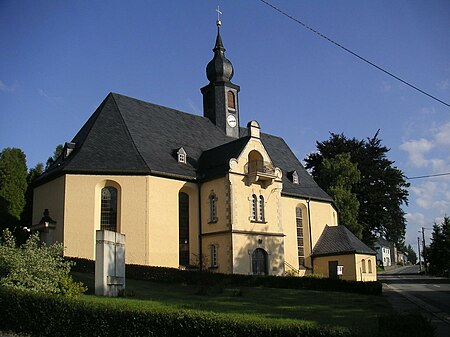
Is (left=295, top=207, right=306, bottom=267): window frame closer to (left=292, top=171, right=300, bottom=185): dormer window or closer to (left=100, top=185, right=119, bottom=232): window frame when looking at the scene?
(left=292, top=171, right=300, bottom=185): dormer window

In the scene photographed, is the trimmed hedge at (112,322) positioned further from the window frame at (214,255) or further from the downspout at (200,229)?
the downspout at (200,229)

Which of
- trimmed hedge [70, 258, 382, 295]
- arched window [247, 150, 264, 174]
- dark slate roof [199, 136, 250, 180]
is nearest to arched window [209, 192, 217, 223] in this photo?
dark slate roof [199, 136, 250, 180]

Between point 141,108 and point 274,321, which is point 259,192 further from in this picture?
point 274,321

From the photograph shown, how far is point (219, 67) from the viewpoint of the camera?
1654 inches

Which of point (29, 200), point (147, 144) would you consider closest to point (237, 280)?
point (147, 144)

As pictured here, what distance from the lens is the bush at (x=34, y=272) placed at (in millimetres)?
17009

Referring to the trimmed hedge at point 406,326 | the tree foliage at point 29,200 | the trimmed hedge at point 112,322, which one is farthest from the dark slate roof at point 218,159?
the trimmed hedge at point 406,326

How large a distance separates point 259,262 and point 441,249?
31.7 meters

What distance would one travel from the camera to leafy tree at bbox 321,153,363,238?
49.2 metres

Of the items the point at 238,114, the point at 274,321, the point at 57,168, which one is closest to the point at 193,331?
the point at 274,321

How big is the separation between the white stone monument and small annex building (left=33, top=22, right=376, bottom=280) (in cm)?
892

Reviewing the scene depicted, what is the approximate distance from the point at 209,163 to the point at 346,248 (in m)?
12.7

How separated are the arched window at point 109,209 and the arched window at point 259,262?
930 cm

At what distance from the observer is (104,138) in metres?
32.6
